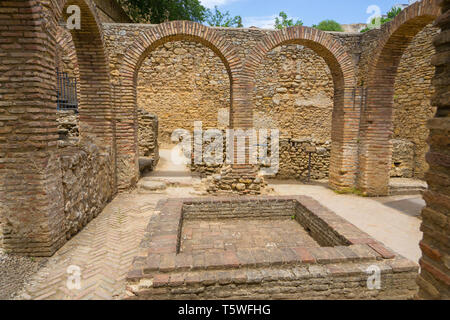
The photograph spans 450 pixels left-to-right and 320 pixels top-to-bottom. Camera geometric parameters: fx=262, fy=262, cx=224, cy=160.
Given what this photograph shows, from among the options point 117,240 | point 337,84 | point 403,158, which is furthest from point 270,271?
point 403,158

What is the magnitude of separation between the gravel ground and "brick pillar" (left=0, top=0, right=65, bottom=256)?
12 centimetres

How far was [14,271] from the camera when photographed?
3.19m

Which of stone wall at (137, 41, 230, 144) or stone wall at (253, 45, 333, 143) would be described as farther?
stone wall at (137, 41, 230, 144)

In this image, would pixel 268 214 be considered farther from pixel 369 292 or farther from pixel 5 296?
pixel 5 296

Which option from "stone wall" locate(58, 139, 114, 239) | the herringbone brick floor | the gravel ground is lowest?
the herringbone brick floor

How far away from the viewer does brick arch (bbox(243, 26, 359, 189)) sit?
6750 millimetres

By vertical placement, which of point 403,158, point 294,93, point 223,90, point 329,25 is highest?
point 329,25

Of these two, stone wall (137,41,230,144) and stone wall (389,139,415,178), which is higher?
stone wall (137,41,230,144)

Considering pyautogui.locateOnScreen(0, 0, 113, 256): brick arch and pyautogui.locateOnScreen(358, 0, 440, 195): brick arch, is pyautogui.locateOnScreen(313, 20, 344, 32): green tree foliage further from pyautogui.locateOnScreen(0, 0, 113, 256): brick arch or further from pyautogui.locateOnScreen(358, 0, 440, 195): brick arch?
pyautogui.locateOnScreen(0, 0, 113, 256): brick arch

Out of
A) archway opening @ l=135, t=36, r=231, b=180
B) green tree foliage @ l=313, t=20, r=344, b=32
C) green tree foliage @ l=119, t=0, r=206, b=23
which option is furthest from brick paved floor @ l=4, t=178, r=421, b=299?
green tree foliage @ l=313, t=20, r=344, b=32

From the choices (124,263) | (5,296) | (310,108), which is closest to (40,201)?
(5,296)

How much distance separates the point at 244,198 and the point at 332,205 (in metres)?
2.34

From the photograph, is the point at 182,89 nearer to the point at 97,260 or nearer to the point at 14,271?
the point at 97,260

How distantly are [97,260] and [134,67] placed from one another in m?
4.88
